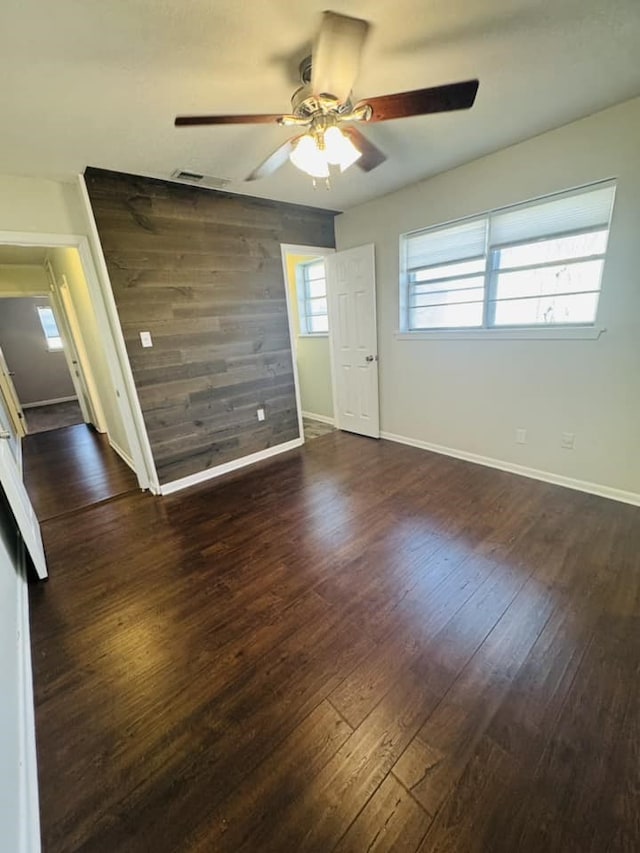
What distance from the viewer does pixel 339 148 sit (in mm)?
1686

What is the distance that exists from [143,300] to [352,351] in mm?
2293

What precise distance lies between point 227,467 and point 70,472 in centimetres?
186

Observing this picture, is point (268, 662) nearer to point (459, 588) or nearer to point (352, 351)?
point (459, 588)

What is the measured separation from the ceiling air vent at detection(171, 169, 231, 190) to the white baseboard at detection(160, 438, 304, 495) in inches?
99.2

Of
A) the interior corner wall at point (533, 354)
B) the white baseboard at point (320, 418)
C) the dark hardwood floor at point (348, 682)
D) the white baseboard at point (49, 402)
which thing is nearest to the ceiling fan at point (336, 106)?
the interior corner wall at point (533, 354)

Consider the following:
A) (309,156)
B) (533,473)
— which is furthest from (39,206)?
(533,473)

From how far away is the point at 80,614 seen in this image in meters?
1.93

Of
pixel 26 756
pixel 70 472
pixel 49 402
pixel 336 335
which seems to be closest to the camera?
pixel 26 756

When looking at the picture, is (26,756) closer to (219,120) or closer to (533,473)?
(219,120)

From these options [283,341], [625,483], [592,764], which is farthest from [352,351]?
[592,764]

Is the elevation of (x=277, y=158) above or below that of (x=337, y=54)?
below

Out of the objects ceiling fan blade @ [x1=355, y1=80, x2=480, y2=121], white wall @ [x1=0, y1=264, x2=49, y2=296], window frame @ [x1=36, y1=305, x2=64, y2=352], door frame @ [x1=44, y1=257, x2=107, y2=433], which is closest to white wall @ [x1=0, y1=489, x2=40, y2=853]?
ceiling fan blade @ [x1=355, y1=80, x2=480, y2=121]

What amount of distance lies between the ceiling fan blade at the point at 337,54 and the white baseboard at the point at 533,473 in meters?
2.94

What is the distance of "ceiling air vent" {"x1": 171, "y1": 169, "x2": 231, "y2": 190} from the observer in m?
2.67
